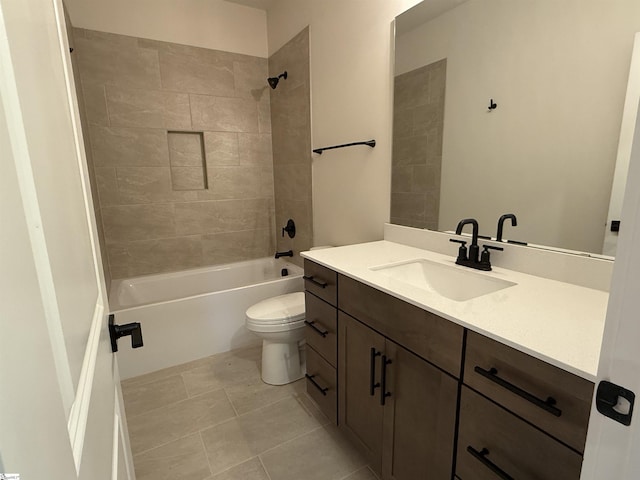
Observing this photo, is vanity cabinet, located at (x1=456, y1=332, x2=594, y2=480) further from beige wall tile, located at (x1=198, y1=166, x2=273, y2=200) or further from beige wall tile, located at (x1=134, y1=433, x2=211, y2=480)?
beige wall tile, located at (x1=198, y1=166, x2=273, y2=200)

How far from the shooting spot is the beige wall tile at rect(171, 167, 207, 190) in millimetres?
2811

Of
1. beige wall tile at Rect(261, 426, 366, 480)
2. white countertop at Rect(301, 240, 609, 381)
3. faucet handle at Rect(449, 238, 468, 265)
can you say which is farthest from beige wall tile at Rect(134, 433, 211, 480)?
faucet handle at Rect(449, 238, 468, 265)

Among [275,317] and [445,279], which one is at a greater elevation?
[445,279]

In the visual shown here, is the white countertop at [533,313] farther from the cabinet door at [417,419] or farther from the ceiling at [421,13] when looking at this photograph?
the ceiling at [421,13]

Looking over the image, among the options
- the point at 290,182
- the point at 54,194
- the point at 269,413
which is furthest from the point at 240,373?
the point at 54,194

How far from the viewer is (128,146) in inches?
102

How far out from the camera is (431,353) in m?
1.02

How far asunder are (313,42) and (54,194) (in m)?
2.37

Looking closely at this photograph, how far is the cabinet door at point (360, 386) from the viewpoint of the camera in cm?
127

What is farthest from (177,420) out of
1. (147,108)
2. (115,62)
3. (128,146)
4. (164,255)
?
(115,62)

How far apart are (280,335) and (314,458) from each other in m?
0.65

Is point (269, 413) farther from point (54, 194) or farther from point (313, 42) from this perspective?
point (313, 42)

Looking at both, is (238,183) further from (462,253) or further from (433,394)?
(433,394)

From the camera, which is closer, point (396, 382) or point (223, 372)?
point (396, 382)
